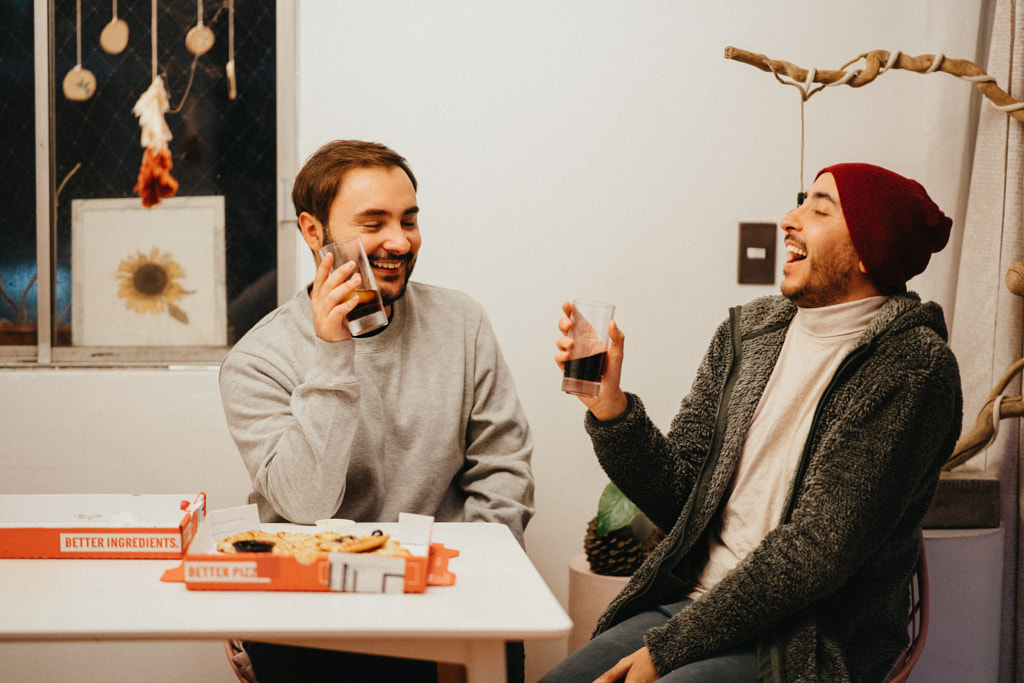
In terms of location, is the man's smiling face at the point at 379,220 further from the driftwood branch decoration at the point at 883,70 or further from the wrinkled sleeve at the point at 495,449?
the driftwood branch decoration at the point at 883,70

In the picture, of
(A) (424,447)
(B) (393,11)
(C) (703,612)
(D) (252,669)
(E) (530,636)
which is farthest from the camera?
(B) (393,11)

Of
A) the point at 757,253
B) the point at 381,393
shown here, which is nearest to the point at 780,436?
the point at 381,393

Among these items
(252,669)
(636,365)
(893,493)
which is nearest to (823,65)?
(636,365)

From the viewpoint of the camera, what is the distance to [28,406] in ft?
7.14

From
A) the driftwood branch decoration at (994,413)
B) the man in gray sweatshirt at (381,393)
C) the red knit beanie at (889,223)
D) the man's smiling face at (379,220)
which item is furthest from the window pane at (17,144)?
the driftwood branch decoration at (994,413)

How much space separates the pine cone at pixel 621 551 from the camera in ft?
6.63

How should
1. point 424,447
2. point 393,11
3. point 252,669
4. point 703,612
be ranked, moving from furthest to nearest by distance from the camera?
point 393,11 → point 424,447 → point 252,669 → point 703,612

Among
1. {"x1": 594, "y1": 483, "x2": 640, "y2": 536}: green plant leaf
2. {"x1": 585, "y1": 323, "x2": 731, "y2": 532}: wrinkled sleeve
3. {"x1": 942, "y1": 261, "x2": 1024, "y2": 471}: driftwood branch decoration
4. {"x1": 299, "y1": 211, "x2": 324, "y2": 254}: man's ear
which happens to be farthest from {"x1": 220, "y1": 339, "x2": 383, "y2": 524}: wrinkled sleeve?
{"x1": 942, "y1": 261, "x2": 1024, "y2": 471}: driftwood branch decoration

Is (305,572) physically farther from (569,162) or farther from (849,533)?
(569,162)

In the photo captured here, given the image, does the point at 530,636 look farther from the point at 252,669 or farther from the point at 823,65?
the point at 823,65

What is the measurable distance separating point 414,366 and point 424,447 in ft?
0.52

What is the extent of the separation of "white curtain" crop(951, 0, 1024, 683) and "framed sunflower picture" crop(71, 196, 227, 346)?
6.35ft

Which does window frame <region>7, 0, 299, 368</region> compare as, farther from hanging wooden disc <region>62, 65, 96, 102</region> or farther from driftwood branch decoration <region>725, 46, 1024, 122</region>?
driftwood branch decoration <region>725, 46, 1024, 122</region>

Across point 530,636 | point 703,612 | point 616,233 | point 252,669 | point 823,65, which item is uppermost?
point 823,65
